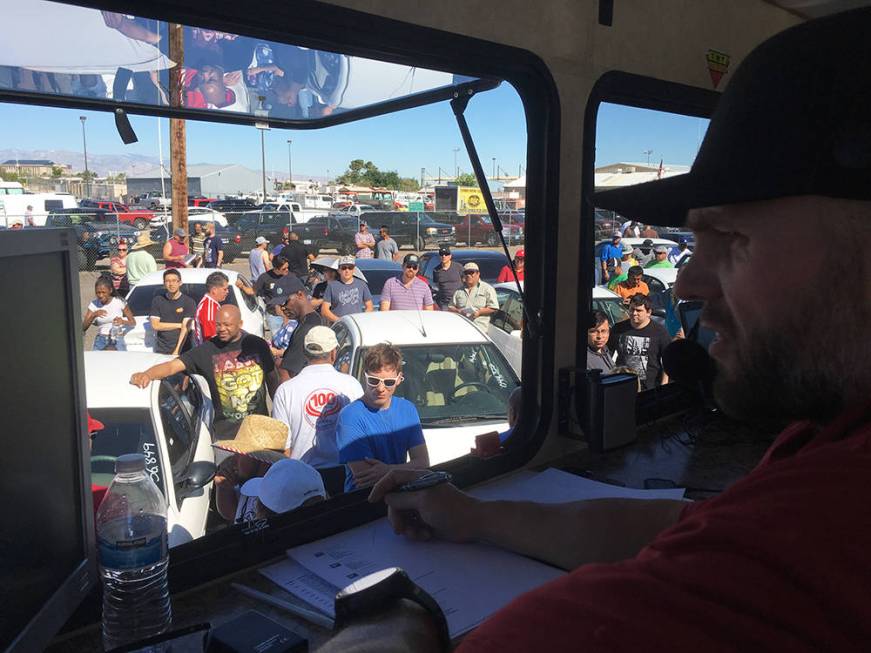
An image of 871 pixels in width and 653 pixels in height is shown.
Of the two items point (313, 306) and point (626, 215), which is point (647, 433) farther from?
point (313, 306)

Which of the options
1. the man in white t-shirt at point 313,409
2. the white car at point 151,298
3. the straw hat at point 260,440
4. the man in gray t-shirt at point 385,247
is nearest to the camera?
the straw hat at point 260,440

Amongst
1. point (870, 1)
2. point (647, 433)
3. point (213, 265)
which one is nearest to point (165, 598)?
point (647, 433)

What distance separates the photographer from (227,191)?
23.8 meters

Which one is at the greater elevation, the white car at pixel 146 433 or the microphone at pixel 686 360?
the microphone at pixel 686 360

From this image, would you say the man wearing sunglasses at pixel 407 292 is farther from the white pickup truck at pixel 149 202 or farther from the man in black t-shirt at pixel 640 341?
the white pickup truck at pixel 149 202

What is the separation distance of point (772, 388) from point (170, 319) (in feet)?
23.1

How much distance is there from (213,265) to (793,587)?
13789mm

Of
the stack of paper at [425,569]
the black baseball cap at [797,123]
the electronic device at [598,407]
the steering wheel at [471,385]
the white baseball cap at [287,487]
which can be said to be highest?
the black baseball cap at [797,123]

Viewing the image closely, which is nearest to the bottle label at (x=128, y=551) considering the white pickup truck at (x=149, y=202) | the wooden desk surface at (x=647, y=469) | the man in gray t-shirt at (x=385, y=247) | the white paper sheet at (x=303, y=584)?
the wooden desk surface at (x=647, y=469)

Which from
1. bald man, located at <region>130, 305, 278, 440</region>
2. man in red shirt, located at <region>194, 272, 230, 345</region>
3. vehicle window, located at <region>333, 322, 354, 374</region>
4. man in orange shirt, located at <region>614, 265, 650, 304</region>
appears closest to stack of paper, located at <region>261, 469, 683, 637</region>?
vehicle window, located at <region>333, 322, 354, 374</region>

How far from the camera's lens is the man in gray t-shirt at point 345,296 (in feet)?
25.6

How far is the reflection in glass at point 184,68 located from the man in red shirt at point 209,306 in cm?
461

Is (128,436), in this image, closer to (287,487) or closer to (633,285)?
(287,487)

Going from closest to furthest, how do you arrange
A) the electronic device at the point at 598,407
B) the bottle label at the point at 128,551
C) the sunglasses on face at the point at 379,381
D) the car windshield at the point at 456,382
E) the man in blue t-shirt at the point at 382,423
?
the bottle label at the point at 128,551 → the electronic device at the point at 598,407 → the man in blue t-shirt at the point at 382,423 → the sunglasses on face at the point at 379,381 → the car windshield at the point at 456,382
